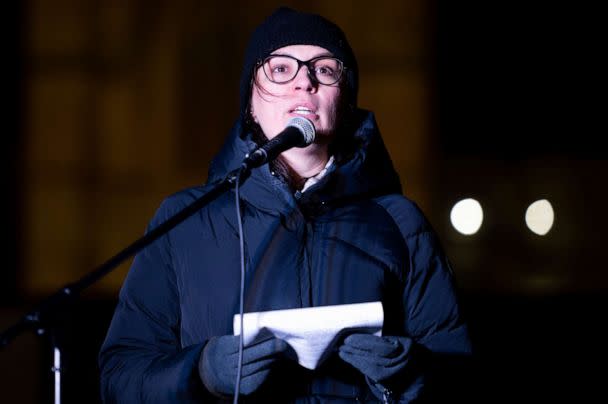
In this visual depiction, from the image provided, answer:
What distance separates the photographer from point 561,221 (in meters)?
3.69

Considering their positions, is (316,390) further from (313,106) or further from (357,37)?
(357,37)

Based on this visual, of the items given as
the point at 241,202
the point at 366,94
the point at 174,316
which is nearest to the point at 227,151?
the point at 241,202

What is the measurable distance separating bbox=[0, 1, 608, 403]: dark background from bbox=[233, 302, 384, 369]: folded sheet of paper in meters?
2.38

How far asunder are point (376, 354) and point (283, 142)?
0.35 metres

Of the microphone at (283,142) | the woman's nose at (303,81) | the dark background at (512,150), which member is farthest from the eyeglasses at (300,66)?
the dark background at (512,150)

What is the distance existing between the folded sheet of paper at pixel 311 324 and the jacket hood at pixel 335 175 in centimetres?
36

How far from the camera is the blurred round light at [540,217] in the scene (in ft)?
12.0

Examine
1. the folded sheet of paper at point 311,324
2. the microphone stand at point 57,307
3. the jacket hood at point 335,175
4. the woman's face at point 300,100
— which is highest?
the woman's face at point 300,100

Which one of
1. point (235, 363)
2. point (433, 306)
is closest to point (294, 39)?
point (433, 306)

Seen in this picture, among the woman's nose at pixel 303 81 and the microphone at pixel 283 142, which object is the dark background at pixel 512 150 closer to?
the woman's nose at pixel 303 81

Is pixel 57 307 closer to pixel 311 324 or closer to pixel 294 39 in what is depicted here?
pixel 311 324

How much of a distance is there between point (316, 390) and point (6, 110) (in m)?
2.65

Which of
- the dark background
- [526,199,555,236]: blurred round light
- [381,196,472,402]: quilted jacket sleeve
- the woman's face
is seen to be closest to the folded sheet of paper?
[381,196,472,402]: quilted jacket sleeve

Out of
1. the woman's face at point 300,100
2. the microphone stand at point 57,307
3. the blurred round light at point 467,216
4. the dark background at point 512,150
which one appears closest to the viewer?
the microphone stand at point 57,307
